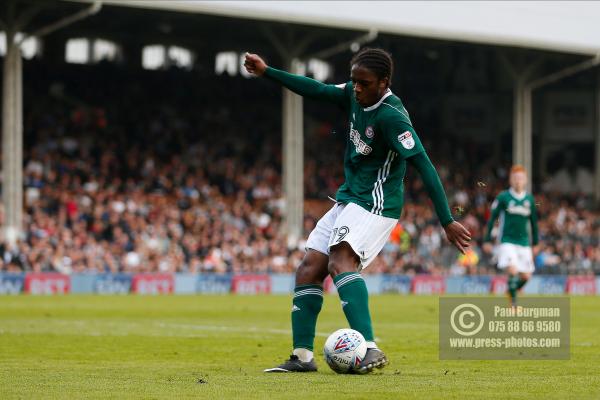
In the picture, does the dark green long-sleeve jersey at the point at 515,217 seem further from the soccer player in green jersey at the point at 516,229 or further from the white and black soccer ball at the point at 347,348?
the white and black soccer ball at the point at 347,348

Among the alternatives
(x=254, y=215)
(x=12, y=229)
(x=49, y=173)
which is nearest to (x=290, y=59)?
(x=254, y=215)

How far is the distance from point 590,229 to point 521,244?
24184 mm

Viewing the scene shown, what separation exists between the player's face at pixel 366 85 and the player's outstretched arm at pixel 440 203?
554 millimetres

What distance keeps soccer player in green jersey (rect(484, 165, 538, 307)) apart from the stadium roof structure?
52.1 feet

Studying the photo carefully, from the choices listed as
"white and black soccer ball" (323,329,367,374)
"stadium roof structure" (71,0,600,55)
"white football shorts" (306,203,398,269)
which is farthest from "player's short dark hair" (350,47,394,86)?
"stadium roof structure" (71,0,600,55)

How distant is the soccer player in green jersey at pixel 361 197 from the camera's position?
28.8 feet

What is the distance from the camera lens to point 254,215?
38.0 m

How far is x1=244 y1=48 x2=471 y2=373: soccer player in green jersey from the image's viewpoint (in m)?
8.77

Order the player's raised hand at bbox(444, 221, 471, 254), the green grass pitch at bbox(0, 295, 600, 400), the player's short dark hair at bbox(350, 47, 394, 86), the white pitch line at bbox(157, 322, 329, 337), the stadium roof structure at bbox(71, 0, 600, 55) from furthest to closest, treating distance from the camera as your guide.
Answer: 1. the stadium roof structure at bbox(71, 0, 600, 55)
2. the white pitch line at bbox(157, 322, 329, 337)
3. the player's short dark hair at bbox(350, 47, 394, 86)
4. the player's raised hand at bbox(444, 221, 471, 254)
5. the green grass pitch at bbox(0, 295, 600, 400)

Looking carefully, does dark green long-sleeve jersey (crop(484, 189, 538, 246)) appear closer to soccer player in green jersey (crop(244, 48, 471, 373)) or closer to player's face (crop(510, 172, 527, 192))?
player's face (crop(510, 172, 527, 192))

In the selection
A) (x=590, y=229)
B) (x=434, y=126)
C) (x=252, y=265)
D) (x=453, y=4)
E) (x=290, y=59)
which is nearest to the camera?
(x=252, y=265)

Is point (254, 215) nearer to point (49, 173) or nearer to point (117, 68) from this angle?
point (49, 173)

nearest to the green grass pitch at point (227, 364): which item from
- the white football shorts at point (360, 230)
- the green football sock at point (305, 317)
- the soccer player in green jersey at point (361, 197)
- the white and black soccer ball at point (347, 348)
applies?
the white and black soccer ball at point (347, 348)

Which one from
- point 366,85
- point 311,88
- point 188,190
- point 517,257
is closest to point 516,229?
point 517,257
